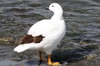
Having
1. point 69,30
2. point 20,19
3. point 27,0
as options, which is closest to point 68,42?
point 69,30

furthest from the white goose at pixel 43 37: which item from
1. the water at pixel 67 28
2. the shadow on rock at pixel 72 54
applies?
the shadow on rock at pixel 72 54

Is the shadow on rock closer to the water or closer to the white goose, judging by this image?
the water

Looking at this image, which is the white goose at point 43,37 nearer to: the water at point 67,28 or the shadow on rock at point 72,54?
the water at point 67,28

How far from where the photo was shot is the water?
7.84m

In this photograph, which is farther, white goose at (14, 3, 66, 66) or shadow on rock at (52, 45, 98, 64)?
shadow on rock at (52, 45, 98, 64)

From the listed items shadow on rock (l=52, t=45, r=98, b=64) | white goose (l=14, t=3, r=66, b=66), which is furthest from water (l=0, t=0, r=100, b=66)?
white goose (l=14, t=3, r=66, b=66)

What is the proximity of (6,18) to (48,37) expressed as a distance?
4259 mm

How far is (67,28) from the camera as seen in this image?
10219mm

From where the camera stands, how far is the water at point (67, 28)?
7.84 m

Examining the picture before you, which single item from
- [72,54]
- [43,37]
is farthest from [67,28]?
[43,37]

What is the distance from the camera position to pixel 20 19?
10.9 m

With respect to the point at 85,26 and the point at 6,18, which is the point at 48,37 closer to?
the point at 85,26

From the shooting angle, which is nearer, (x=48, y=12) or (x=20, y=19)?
(x=20, y=19)

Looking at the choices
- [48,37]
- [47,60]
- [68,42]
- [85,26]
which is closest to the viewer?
[48,37]
